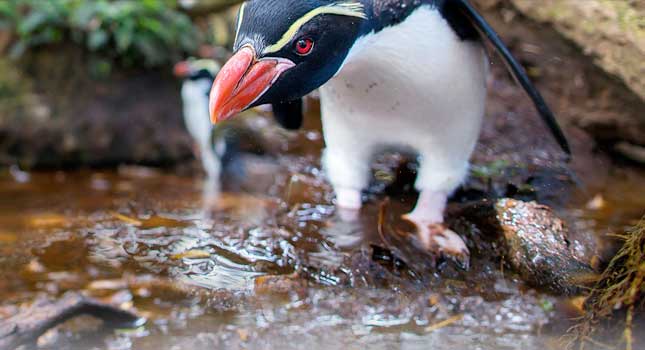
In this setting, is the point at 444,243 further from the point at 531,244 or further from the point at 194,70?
the point at 194,70

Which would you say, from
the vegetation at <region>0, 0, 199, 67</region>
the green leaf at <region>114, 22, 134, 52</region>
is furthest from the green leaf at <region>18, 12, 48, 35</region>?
the green leaf at <region>114, 22, 134, 52</region>

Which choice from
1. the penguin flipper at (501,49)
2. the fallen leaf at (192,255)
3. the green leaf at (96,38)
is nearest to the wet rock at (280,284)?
the fallen leaf at (192,255)

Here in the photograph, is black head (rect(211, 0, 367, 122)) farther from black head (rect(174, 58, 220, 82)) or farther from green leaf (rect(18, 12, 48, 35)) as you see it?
black head (rect(174, 58, 220, 82))

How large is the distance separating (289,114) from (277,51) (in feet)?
2.62

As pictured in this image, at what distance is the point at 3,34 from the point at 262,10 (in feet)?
10.2

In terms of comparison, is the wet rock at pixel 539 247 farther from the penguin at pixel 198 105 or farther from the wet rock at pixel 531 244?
the penguin at pixel 198 105

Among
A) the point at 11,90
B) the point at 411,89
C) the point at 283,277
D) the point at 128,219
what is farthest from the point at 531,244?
the point at 11,90

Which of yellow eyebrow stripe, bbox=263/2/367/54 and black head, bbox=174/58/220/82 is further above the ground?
yellow eyebrow stripe, bbox=263/2/367/54

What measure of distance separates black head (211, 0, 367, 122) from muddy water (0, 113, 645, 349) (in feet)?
1.71

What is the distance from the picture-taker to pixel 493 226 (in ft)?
6.00

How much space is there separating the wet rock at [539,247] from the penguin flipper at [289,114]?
0.69m

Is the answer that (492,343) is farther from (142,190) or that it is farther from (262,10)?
(142,190)

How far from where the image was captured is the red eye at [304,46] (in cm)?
137

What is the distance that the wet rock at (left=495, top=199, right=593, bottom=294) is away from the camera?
5.16 feet
